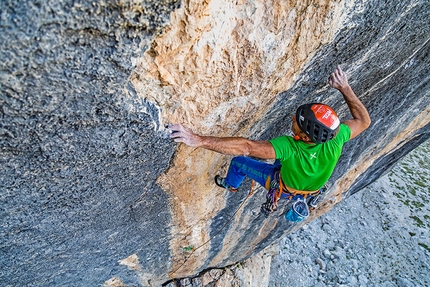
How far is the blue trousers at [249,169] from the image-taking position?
333cm

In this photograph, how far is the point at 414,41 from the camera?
311 cm

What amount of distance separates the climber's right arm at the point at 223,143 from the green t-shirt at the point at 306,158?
0.14m

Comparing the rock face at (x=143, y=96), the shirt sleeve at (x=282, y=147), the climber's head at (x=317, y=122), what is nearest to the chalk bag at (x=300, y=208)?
the rock face at (x=143, y=96)

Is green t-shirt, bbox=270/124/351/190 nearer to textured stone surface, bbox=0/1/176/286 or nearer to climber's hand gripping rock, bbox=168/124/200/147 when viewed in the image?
climber's hand gripping rock, bbox=168/124/200/147

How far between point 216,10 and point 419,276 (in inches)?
515

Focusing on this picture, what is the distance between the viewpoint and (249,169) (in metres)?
3.34

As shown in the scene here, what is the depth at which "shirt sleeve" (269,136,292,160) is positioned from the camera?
8.80ft

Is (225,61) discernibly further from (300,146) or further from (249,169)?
(249,169)

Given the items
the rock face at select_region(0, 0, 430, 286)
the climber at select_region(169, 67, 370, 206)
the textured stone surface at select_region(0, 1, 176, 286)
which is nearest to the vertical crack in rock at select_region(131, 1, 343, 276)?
the rock face at select_region(0, 0, 430, 286)

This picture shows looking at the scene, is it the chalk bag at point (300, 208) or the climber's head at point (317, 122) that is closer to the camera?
the climber's head at point (317, 122)

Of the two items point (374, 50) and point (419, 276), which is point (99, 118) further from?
point (419, 276)

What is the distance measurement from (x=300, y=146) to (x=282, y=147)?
0.65ft

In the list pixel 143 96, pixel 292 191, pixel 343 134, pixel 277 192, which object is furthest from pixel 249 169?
pixel 143 96

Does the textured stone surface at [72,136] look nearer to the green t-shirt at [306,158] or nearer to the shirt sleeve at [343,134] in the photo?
the green t-shirt at [306,158]
